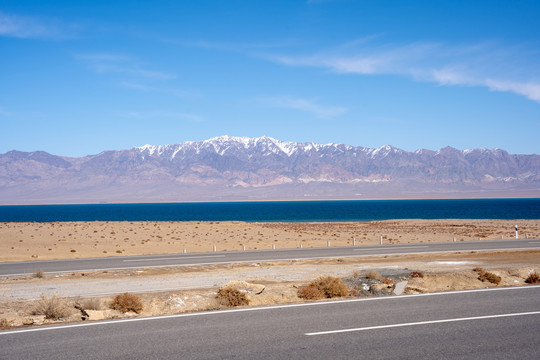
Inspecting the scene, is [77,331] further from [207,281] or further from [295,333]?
[207,281]

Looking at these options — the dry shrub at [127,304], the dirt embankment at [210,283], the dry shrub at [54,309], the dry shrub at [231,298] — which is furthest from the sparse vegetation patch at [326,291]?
the dry shrub at [54,309]

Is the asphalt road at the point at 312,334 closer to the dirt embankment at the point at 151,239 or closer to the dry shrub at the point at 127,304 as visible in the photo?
the dry shrub at the point at 127,304

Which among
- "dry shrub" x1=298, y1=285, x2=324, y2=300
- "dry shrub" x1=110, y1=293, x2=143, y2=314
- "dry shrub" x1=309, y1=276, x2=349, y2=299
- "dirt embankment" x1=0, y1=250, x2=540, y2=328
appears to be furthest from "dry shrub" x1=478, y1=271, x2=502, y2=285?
"dry shrub" x1=110, y1=293, x2=143, y2=314

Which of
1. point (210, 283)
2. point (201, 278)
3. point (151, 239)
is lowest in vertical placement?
point (151, 239)

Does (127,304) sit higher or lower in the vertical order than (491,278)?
higher

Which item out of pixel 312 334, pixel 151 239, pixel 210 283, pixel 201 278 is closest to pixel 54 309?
pixel 312 334

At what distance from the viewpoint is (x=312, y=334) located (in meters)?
8.94

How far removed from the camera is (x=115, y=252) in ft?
127

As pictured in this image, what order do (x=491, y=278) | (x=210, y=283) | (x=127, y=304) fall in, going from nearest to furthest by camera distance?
(x=127, y=304) → (x=491, y=278) → (x=210, y=283)

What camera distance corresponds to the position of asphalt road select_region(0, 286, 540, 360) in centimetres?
778

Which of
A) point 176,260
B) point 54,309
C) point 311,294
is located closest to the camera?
point 54,309

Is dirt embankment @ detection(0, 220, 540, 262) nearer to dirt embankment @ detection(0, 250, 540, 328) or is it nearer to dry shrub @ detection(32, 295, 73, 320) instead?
dirt embankment @ detection(0, 250, 540, 328)

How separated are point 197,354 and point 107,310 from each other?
5.70 m

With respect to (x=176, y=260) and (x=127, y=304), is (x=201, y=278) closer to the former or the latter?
(x=127, y=304)
